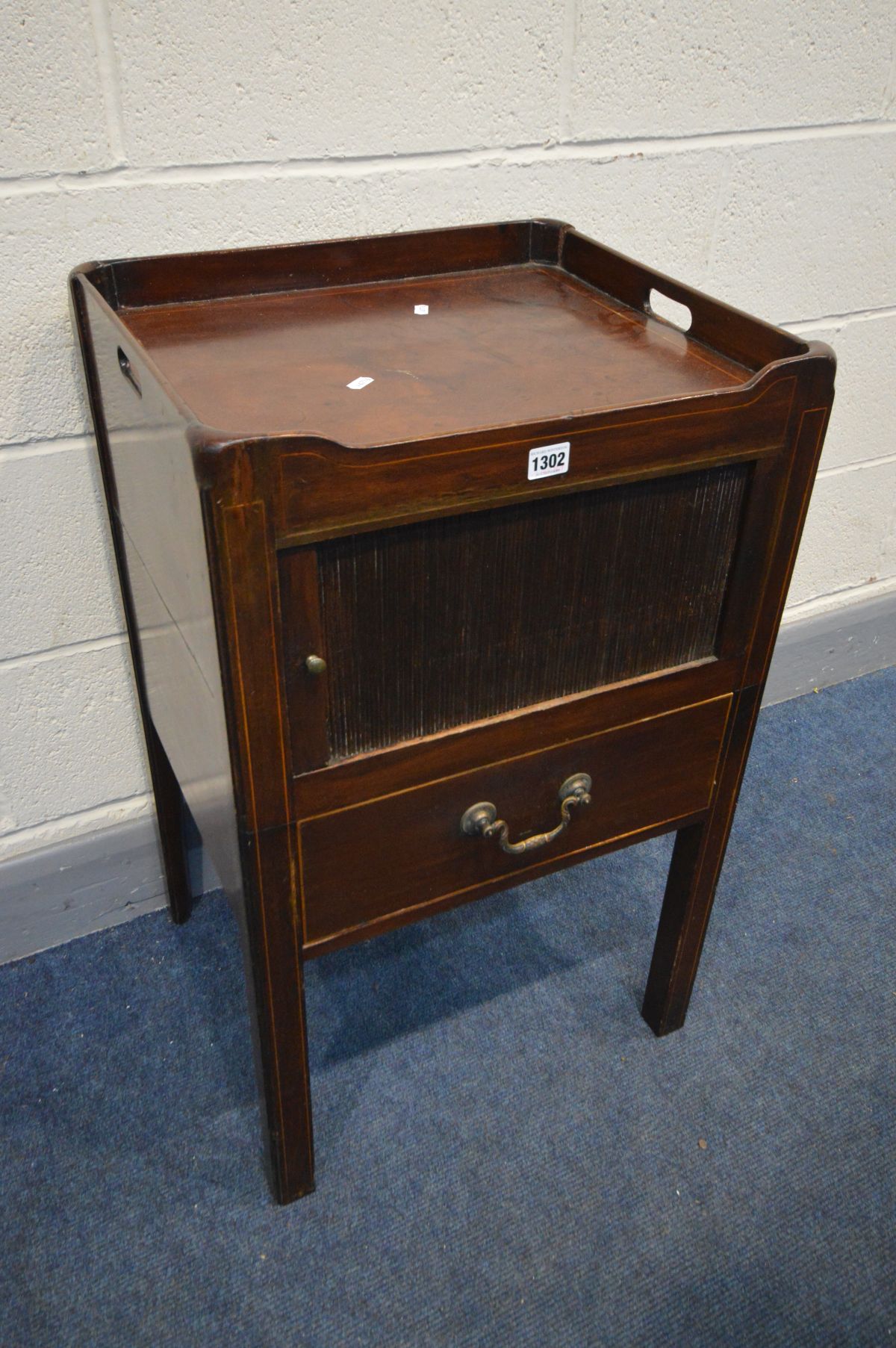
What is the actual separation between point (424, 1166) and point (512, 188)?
1057 millimetres

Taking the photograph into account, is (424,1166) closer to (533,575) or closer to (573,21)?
(533,575)

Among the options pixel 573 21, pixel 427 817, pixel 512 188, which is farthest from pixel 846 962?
pixel 573 21

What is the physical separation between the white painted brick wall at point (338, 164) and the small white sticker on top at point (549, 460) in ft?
1.66

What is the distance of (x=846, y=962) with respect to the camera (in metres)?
1.39

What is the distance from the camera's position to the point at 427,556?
31.1 inches

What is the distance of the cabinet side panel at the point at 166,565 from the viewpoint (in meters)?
0.76

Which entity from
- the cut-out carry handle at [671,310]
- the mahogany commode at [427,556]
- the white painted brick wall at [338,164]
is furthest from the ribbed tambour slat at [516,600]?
the cut-out carry handle at [671,310]

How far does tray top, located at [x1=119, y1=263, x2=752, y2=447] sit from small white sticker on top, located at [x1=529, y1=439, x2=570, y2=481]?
0.02 metres

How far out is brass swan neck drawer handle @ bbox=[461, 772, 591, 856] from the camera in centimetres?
93

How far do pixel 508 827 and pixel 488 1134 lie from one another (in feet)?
1.38

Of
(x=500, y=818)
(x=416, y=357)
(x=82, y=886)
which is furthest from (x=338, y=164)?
(x=82, y=886)

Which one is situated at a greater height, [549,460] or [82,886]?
[549,460]

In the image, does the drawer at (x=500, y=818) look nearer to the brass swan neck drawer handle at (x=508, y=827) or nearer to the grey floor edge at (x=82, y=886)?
the brass swan neck drawer handle at (x=508, y=827)

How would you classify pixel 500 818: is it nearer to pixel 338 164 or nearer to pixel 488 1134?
pixel 488 1134
